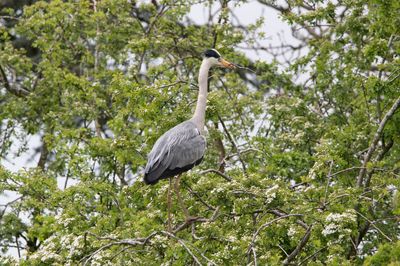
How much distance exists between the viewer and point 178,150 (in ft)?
32.4

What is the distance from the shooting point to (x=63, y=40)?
627 inches

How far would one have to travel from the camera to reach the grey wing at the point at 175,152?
9555 mm

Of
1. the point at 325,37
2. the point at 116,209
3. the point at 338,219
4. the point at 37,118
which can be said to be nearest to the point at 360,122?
the point at 325,37

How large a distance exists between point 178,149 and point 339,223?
254 centimetres

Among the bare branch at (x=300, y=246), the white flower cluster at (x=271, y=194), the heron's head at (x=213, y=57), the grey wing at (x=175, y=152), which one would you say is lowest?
the bare branch at (x=300, y=246)

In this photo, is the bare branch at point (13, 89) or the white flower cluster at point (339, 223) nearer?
the white flower cluster at point (339, 223)

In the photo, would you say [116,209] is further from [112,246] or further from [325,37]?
[325,37]

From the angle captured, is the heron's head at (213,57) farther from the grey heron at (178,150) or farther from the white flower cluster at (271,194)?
the white flower cluster at (271,194)

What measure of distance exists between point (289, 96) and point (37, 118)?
4498 millimetres

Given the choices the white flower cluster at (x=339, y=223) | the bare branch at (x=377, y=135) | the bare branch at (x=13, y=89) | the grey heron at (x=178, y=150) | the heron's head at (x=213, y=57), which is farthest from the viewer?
the bare branch at (x=13, y=89)

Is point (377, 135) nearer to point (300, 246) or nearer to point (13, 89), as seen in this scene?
point (300, 246)

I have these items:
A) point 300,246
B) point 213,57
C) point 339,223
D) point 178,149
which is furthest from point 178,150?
point 339,223

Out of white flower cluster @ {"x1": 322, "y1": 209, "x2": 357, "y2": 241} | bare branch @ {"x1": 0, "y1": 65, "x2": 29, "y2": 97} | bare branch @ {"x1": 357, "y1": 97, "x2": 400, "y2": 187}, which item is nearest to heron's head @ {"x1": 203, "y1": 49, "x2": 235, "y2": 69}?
bare branch @ {"x1": 357, "y1": 97, "x2": 400, "y2": 187}

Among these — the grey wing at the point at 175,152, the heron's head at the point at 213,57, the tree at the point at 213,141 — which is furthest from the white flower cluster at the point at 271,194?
the heron's head at the point at 213,57
